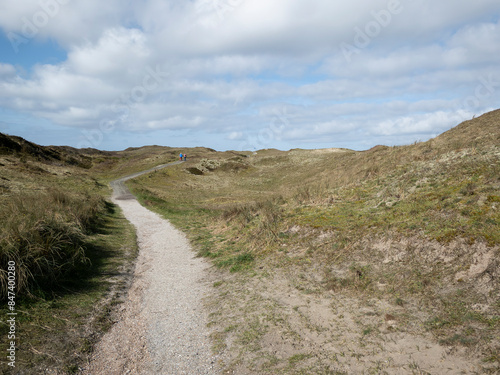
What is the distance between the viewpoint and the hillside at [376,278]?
4.69 metres

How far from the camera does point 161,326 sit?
6.34m

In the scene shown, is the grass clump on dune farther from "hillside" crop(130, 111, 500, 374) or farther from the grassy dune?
"hillside" crop(130, 111, 500, 374)

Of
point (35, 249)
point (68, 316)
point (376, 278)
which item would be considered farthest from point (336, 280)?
point (35, 249)

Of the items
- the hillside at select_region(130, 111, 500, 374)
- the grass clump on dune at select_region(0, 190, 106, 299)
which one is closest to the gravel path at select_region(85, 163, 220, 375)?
→ the hillside at select_region(130, 111, 500, 374)

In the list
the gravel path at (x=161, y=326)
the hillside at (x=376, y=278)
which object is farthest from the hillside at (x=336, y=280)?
the gravel path at (x=161, y=326)

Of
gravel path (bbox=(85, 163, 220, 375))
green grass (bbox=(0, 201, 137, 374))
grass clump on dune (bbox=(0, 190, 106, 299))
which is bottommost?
gravel path (bbox=(85, 163, 220, 375))

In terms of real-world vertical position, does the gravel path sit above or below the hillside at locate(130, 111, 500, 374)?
below

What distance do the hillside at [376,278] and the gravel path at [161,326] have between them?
1.70 feet

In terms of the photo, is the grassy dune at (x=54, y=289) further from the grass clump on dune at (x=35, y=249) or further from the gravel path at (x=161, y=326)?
the gravel path at (x=161, y=326)

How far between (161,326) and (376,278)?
5.13 m

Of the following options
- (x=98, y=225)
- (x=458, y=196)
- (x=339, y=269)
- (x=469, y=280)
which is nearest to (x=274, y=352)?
(x=339, y=269)

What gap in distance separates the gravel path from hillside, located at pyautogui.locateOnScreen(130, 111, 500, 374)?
52 cm

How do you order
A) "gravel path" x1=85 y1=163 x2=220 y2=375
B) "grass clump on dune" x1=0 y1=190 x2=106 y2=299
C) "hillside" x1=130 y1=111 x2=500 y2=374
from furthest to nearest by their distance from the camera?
"grass clump on dune" x1=0 y1=190 x2=106 y2=299
"gravel path" x1=85 y1=163 x2=220 y2=375
"hillside" x1=130 y1=111 x2=500 y2=374

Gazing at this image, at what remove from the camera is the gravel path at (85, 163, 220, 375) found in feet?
16.4
